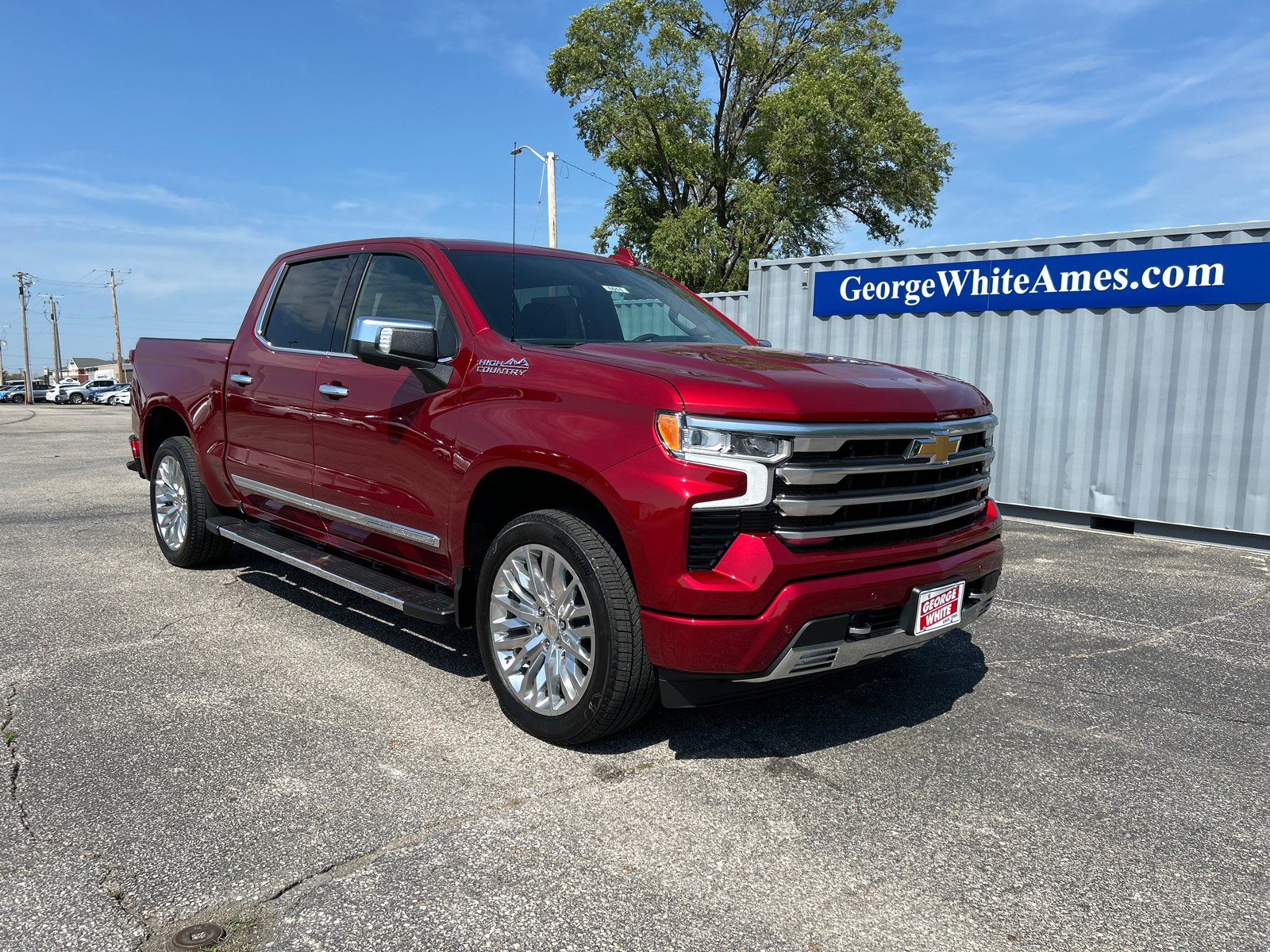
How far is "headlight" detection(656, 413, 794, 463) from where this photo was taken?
295 centimetres

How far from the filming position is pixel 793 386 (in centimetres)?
310

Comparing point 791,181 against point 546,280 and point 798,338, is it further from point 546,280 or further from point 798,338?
point 546,280

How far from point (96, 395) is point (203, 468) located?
7365 cm

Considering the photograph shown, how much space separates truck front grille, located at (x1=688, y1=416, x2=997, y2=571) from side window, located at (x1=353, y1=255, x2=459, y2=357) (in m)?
1.58

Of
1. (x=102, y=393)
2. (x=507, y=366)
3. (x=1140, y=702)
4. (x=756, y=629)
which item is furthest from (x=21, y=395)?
(x=1140, y=702)

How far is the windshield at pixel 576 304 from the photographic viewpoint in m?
4.05

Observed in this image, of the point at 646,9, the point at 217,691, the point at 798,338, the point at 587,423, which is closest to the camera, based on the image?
the point at 587,423

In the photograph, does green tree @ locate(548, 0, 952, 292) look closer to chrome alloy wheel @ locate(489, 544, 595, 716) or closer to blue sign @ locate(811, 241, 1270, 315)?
blue sign @ locate(811, 241, 1270, 315)

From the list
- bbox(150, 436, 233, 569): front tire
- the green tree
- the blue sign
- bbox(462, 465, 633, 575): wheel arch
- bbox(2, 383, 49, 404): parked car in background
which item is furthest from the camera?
bbox(2, 383, 49, 404): parked car in background

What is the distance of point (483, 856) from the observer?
8.86 ft

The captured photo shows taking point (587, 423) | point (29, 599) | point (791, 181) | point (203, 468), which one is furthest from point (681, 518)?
point (791, 181)

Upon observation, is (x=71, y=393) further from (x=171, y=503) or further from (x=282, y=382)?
(x=282, y=382)

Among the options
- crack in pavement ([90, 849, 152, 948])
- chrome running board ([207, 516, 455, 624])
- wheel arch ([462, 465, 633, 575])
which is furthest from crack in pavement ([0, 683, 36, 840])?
wheel arch ([462, 465, 633, 575])

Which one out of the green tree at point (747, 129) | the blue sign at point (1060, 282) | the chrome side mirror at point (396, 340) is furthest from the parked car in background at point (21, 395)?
the chrome side mirror at point (396, 340)
